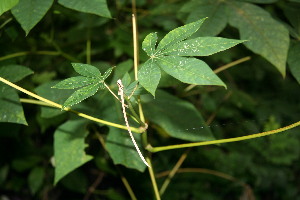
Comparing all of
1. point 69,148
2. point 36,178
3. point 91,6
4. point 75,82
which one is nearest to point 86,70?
point 75,82

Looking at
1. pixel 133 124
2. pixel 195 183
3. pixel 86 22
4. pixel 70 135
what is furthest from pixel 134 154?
pixel 195 183

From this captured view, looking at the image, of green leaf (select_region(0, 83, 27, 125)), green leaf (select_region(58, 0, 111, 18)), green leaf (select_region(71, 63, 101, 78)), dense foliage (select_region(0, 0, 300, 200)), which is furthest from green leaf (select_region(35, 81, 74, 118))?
green leaf (select_region(71, 63, 101, 78))

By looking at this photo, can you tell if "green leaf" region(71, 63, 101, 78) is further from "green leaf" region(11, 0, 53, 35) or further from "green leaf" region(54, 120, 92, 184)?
"green leaf" region(54, 120, 92, 184)

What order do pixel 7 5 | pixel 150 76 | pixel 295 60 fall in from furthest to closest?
1. pixel 295 60
2. pixel 7 5
3. pixel 150 76

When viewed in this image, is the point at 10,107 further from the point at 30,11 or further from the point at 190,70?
the point at 190,70

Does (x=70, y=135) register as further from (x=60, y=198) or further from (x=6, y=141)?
(x=60, y=198)

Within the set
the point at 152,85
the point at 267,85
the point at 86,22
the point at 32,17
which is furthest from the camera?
the point at 267,85
